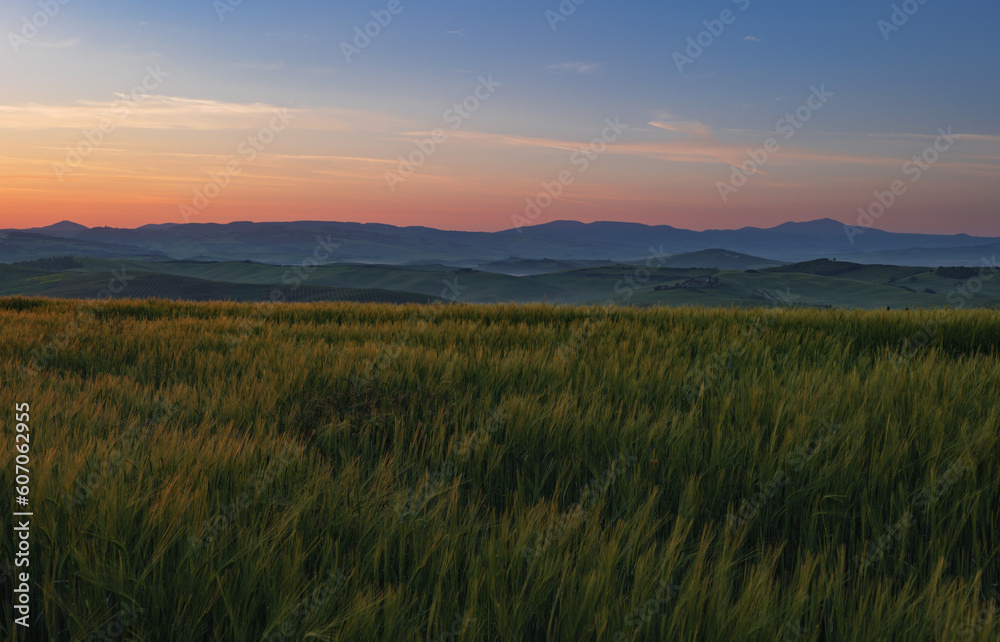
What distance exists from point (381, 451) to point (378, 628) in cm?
161

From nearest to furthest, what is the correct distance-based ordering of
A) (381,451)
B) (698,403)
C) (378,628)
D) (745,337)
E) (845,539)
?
(378,628) < (845,539) < (381,451) < (698,403) < (745,337)

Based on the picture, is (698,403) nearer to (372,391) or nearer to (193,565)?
(372,391)

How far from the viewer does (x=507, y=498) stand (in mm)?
2383

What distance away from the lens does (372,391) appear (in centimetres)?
376

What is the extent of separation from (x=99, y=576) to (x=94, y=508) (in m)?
0.38

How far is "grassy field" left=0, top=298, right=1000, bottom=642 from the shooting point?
1481 mm

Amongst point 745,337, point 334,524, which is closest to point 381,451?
point 334,524

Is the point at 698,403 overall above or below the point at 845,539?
above

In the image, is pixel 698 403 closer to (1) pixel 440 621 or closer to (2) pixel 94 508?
(1) pixel 440 621

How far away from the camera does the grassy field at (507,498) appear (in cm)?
148

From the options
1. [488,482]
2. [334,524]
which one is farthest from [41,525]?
[488,482]

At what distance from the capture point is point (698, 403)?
11.5 ft

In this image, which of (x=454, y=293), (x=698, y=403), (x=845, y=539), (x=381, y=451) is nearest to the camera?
(x=845, y=539)

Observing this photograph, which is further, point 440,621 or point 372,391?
point 372,391
